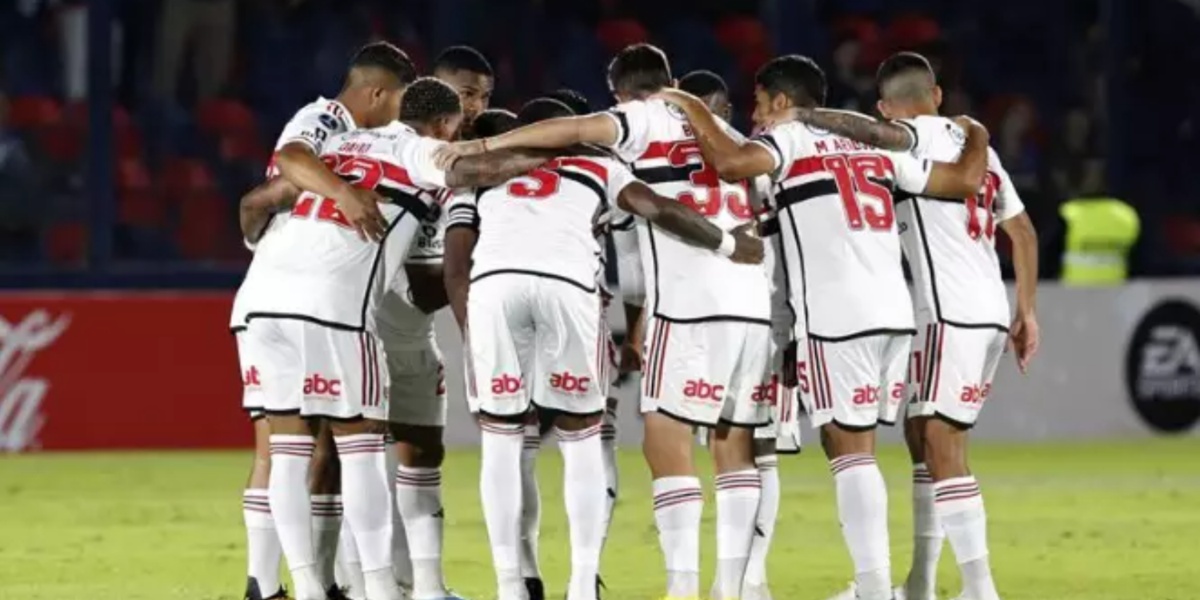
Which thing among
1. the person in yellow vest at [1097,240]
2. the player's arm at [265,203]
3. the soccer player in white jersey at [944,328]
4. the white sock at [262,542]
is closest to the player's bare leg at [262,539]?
the white sock at [262,542]

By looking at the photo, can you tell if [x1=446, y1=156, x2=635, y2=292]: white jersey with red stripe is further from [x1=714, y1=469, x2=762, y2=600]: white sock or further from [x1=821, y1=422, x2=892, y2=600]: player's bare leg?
[x1=821, y1=422, x2=892, y2=600]: player's bare leg

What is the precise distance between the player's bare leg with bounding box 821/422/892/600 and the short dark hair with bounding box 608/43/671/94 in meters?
1.38

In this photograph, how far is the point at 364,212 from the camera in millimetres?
9359

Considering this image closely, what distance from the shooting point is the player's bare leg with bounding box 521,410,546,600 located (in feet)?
33.6

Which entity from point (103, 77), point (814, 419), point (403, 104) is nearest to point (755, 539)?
point (814, 419)

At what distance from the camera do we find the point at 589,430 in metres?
9.63

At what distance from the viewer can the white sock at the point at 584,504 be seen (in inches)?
374

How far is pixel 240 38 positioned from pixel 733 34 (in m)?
3.98

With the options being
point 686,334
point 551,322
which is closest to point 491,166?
point 551,322

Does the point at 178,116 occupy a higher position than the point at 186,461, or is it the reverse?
the point at 178,116

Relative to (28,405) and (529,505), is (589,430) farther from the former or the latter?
(28,405)

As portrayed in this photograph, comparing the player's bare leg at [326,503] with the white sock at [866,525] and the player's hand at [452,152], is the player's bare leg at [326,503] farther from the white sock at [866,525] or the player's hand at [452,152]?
the white sock at [866,525]

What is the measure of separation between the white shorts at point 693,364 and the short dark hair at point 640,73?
817 millimetres

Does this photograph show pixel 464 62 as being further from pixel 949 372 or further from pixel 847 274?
pixel 949 372
